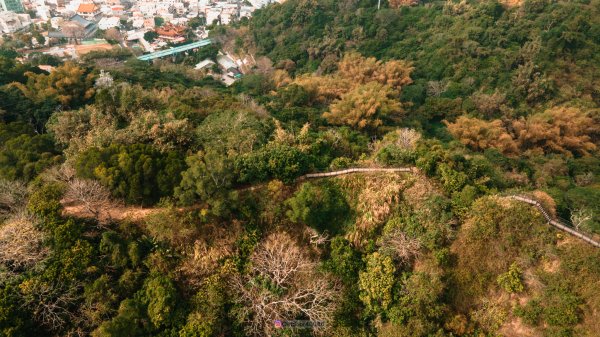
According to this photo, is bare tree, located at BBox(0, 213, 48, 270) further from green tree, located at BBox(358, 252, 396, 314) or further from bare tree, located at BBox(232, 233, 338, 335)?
green tree, located at BBox(358, 252, 396, 314)

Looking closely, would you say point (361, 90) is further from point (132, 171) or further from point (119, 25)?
point (119, 25)

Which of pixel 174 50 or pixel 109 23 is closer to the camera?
pixel 174 50

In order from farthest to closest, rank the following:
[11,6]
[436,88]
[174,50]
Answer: [11,6]
[174,50]
[436,88]

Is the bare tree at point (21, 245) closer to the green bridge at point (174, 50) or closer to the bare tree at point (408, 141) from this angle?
the bare tree at point (408, 141)

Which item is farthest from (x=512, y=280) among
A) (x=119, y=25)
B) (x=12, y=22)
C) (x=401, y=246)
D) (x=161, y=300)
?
(x=12, y=22)

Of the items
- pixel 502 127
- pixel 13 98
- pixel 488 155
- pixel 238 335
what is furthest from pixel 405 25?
pixel 238 335

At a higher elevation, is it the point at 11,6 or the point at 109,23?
the point at 109,23

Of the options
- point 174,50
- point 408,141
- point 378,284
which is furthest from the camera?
point 174,50

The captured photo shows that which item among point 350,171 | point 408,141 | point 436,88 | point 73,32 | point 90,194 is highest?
point 408,141
